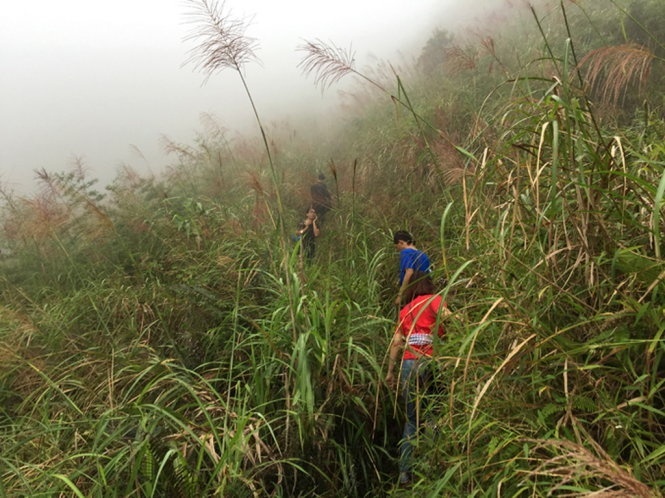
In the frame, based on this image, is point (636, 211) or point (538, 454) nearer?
point (538, 454)

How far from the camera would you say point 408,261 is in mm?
2879

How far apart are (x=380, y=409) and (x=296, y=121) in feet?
34.6

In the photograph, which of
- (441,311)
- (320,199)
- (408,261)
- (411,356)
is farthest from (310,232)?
(441,311)

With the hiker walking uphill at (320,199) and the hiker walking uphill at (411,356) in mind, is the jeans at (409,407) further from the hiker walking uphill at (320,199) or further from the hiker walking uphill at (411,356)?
the hiker walking uphill at (320,199)

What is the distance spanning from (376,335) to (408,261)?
2.24 feet

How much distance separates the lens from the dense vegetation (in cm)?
131

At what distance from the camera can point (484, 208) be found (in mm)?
1896

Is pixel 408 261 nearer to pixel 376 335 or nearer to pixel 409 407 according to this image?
pixel 376 335

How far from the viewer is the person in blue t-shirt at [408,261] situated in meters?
2.70

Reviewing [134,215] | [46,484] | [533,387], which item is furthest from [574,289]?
[134,215]

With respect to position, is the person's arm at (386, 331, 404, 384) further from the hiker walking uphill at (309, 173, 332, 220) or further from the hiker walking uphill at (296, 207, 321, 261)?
the hiker walking uphill at (309, 173, 332, 220)

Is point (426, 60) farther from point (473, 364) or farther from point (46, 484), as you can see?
point (46, 484)

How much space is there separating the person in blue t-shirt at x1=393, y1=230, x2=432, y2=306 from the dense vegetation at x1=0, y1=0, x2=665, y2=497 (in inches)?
7.0

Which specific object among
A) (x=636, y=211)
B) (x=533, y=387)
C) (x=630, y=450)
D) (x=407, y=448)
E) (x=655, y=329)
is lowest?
(x=407, y=448)
